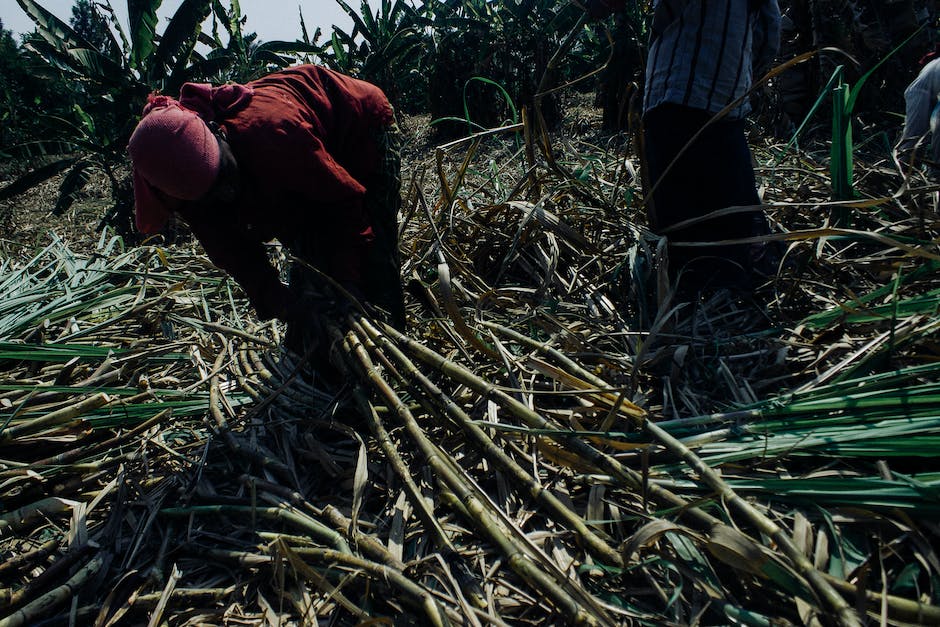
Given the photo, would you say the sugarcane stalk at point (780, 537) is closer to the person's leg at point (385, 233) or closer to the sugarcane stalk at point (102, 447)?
the person's leg at point (385, 233)

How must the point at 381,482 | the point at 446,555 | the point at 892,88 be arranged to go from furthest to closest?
the point at 892,88 → the point at 381,482 → the point at 446,555

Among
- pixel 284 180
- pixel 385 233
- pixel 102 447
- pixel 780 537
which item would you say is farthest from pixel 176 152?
pixel 780 537

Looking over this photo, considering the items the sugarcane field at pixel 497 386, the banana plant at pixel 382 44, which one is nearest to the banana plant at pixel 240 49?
the banana plant at pixel 382 44

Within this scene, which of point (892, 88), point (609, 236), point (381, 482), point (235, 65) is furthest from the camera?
point (235, 65)

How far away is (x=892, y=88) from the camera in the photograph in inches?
177

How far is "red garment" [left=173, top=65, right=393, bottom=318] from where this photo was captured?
5.29ft

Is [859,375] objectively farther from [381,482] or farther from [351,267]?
[351,267]

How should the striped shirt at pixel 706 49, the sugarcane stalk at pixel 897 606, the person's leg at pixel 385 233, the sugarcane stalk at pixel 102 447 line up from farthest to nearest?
the person's leg at pixel 385 233, the striped shirt at pixel 706 49, the sugarcane stalk at pixel 102 447, the sugarcane stalk at pixel 897 606

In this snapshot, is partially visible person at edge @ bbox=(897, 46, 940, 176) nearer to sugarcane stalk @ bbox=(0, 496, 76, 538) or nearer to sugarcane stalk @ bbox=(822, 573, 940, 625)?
sugarcane stalk @ bbox=(822, 573, 940, 625)

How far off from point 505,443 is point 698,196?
112cm

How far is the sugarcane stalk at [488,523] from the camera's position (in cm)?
99

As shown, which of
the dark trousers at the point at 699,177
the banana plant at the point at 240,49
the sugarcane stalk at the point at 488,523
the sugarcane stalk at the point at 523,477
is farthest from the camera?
the banana plant at the point at 240,49

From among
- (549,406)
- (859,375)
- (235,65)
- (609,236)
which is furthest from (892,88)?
(235,65)

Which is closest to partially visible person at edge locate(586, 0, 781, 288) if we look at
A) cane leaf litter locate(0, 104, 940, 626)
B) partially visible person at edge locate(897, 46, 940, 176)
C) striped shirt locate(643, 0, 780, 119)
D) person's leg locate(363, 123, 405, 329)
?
striped shirt locate(643, 0, 780, 119)
